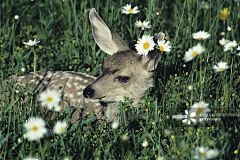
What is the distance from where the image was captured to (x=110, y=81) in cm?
370

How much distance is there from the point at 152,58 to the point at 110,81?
21.6 inches

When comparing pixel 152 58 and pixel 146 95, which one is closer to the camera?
pixel 146 95

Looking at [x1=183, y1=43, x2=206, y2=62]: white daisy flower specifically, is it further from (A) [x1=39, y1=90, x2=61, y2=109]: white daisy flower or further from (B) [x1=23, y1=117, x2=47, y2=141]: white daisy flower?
(B) [x1=23, y1=117, x2=47, y2=141]: white daisy flower

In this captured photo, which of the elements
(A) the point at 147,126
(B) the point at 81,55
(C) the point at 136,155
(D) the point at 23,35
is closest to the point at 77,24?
(B) the point at 81,55

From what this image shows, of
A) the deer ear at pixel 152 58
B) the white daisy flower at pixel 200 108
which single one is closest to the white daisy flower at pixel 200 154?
the white daisy flower at pixel 200 108

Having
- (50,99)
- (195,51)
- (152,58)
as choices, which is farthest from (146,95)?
(50,99)

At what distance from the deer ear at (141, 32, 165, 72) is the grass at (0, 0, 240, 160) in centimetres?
31

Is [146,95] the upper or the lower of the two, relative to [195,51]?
lower

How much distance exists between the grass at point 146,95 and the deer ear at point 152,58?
0.31 m

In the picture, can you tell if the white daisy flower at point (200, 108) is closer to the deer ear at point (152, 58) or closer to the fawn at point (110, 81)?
the fawn at point (110, 81)

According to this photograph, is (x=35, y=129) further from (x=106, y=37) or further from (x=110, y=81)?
(x=106, y=37)

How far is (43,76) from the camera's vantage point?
4.25 metres

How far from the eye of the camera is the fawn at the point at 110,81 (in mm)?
3643

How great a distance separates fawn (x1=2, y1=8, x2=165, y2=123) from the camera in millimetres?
3643
